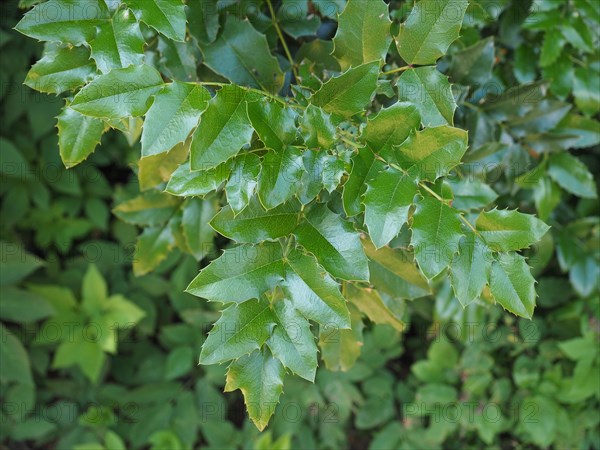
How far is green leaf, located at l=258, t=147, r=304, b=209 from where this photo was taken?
0.95 metres

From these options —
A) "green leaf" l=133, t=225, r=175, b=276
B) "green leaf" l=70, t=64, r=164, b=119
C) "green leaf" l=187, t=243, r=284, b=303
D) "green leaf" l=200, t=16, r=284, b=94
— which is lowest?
"green leaf" l=133, t=225, r=175, b=276

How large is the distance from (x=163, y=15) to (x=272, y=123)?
0.28m

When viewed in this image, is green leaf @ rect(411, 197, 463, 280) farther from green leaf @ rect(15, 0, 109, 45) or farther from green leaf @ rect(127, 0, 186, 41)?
green leaf @ rect(15, 0, 109, 45)

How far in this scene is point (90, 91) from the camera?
36.0 inches

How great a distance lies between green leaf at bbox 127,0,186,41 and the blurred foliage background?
3.32 ft

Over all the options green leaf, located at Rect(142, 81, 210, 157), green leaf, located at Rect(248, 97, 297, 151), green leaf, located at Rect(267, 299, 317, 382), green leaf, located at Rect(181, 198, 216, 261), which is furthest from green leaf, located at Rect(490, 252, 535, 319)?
green leaf, located at Rect(181, 198, 216, 261)

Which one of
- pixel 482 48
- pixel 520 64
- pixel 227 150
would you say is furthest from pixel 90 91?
pixel 520 64

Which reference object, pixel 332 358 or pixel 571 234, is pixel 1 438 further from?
pixel 571 234

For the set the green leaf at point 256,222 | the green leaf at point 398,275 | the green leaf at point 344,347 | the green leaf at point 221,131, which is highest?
the green leaf at point 221,131

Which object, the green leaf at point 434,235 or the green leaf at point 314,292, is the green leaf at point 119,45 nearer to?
the green leaf at point 314,292

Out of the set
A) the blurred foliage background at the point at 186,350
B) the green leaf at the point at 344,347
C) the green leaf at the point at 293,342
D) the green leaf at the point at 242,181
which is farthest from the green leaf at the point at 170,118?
the blurred foliage background at the point at 186,350

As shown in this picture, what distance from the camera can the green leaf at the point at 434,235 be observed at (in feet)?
3.10

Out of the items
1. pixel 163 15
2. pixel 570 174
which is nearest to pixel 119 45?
pixel 163 15

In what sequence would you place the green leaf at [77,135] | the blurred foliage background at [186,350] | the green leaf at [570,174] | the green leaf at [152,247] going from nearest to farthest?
the green leaf at [77,135] < the green leaf at [152,247] < the green leaf at [570,174] < the blurred foliage background at [186,350]
